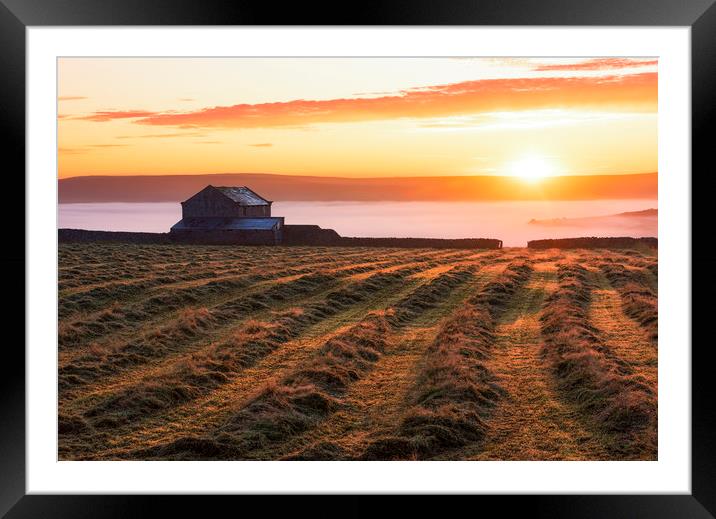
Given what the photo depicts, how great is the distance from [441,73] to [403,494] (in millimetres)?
44801

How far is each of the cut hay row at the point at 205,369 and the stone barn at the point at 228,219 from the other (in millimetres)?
23050

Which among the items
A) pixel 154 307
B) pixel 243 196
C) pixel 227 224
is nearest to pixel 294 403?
pixel 154 307

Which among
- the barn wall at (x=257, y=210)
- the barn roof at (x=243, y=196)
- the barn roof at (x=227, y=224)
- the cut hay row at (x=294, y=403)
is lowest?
the cut hay row at (x=294, y=403)

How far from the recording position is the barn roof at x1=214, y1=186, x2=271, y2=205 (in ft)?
136

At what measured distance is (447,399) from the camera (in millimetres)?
7383

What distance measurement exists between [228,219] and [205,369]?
3174cm

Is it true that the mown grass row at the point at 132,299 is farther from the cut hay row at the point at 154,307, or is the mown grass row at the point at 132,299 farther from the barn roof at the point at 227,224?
the barn roof at the point at 227,224

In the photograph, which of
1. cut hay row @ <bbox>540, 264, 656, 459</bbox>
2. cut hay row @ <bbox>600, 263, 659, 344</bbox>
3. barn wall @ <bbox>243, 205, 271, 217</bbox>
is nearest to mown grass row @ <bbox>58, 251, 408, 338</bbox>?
cut hay row @ <bbox>540, 264, 656, 459</bbox>

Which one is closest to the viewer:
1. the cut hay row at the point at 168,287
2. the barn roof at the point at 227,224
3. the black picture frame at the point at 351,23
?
the black picture frame at the point at 351,23

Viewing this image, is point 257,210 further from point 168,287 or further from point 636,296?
point 636,296

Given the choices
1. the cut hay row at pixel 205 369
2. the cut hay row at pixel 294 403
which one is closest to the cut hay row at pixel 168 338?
the cut hay row at pixel 205 369

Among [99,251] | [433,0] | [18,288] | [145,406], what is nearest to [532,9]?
[433,0]

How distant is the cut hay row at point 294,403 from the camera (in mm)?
6078

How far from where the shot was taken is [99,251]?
2619 centimetres
